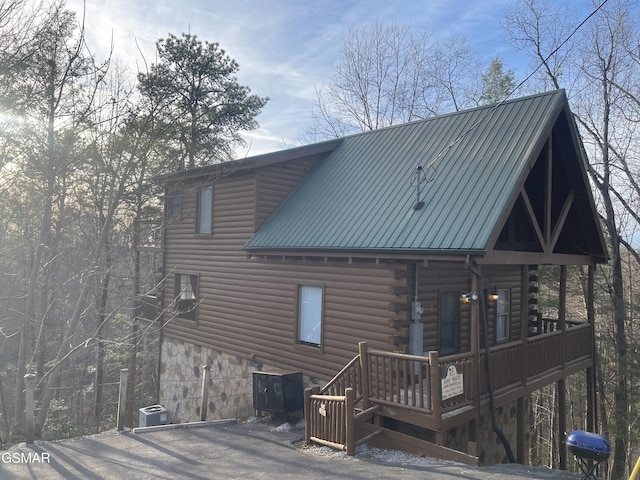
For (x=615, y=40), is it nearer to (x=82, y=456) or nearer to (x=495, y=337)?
(x=495, y=337)

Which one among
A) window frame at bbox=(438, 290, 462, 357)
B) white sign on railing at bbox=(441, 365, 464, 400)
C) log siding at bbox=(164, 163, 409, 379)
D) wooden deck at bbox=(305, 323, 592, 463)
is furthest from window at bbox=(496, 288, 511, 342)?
white sign on railing at bbox=(441, 365, 464, 400)

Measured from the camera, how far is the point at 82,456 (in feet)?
26.5

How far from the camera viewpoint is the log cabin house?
8.49 meters

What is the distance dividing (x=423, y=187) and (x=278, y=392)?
5475 mm

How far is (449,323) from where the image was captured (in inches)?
447

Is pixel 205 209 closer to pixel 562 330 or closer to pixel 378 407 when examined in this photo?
pixel 378 407

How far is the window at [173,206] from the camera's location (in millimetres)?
16047

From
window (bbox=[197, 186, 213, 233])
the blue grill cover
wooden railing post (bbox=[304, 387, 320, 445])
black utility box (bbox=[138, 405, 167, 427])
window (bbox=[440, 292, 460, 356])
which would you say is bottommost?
black utility box (bbox=[138, 405, 167, 427])

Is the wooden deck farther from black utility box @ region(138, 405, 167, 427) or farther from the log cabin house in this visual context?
black utility box @ region(138, 405, 167, 427)

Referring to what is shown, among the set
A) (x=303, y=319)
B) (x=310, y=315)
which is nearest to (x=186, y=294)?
(x=303, y=319)

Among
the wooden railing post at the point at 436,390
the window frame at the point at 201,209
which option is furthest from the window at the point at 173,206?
the wooden railing post at the point at 436,390

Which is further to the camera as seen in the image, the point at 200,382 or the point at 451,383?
the point at 200,382

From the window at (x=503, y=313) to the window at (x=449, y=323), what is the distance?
2057 millimetres

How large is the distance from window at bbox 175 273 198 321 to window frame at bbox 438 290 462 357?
25.5 feet
